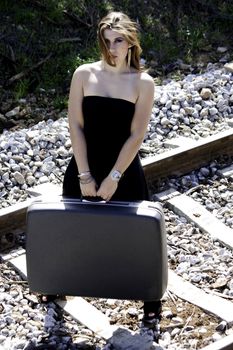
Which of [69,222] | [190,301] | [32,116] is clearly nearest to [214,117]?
[32,116]

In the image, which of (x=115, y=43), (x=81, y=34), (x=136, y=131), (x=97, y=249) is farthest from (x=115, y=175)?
(x=81, y=34)

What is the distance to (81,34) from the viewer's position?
1002 cm

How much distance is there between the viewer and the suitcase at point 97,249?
562 cm

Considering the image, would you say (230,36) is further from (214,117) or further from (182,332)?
(182,332)

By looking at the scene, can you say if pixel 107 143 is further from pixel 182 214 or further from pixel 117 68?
pixel 182 214

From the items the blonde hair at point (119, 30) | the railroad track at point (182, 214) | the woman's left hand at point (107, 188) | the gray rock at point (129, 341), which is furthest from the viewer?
the railroad track at point (182, 214)

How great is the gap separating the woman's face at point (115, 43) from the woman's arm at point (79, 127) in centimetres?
22

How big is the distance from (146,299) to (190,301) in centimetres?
51

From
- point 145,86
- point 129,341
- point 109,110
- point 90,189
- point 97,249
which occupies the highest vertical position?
point 145,86

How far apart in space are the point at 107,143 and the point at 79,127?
0.19 meters

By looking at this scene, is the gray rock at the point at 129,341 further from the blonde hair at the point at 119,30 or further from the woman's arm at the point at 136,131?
the blonde hair at the point at 119,30

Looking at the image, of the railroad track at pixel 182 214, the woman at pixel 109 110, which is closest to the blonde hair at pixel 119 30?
the woman at pixel 109 110

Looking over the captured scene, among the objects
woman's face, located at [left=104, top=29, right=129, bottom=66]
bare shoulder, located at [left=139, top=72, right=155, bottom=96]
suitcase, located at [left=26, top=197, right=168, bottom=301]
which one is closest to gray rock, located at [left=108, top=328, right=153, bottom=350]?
suitcase, located at [left=26, top=197, right=168, bottom=301]

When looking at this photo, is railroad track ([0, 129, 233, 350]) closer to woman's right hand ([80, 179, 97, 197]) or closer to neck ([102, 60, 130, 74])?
woman's right hand ([80, 179, 97, 197])
